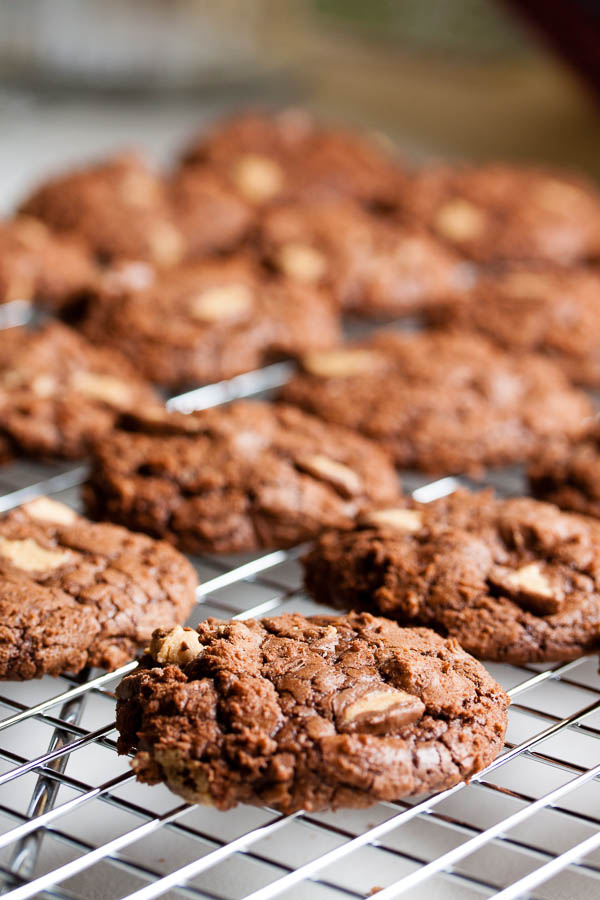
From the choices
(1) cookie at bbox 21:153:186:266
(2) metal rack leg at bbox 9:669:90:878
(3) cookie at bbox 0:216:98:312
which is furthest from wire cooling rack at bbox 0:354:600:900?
(1) cookie at bbox 21:153:186:266

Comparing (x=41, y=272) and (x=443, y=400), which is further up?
(x=41, y=272)

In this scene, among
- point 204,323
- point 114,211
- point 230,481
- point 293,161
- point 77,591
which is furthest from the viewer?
point 293,161

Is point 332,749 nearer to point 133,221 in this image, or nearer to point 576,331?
point 576,331

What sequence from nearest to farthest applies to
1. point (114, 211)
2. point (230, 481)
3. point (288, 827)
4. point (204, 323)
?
1. point (288, 827)
2. point (230, 481)
3. point (204, 323)
4. point (114, 211)

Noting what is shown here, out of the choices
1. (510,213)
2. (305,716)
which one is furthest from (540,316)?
(305,716)

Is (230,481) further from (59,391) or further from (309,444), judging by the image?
(59,391)

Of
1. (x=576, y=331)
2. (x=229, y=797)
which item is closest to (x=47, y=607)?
(x=229, y=797)
